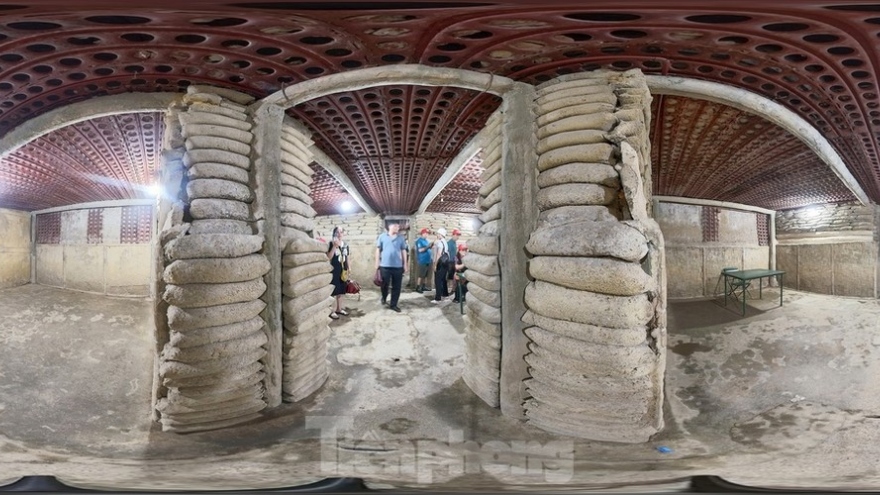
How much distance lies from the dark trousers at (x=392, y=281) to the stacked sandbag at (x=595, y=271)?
1802 millimetres

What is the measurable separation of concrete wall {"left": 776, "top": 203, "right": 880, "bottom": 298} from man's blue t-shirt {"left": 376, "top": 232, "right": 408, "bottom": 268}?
9.38 ft

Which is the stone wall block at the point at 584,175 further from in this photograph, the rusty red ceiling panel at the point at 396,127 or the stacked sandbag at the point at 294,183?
the stacked sandbag at the point at 294,183

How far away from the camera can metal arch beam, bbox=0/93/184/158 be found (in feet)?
3.38

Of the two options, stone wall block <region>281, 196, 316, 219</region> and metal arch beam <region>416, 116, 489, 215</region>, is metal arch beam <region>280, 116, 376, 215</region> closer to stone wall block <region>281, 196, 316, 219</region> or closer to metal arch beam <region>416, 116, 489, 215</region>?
stone wall block <region>281, 196, 316, 219</region>

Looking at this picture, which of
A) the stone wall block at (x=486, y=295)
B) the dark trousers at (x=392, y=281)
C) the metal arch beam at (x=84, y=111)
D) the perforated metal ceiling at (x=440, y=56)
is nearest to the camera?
the perforated metal ceiling at (x=440, y=56)

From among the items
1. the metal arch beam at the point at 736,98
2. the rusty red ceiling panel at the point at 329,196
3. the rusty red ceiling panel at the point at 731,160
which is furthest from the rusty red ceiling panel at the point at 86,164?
the rusty red ceiling panel at the point at 731,160

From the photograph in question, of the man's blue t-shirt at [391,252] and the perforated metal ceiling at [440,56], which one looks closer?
the perforated metal ceiling at [440,56]

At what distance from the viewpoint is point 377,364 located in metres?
1.74

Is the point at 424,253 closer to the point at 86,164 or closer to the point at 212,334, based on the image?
the point at 212,334

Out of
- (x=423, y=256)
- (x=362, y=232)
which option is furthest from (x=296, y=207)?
(x=362, y=232)

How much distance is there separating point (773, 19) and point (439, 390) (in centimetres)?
179

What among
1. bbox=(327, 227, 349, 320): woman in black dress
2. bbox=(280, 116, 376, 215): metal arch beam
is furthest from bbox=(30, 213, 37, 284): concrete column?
bbox=(327, 227, 349, 320): woman in black dress

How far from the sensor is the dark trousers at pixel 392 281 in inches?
116

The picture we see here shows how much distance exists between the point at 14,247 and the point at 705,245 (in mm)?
3662
